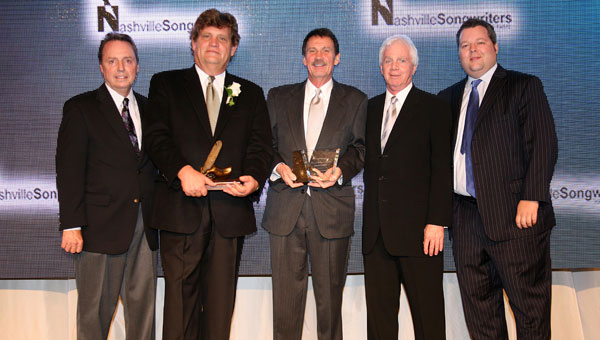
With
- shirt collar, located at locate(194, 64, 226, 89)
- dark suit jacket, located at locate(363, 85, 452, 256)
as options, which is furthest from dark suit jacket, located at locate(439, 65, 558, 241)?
shirt collar, located at locate(194, 64, 226, 89)

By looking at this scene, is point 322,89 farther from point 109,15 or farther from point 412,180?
point 109,15

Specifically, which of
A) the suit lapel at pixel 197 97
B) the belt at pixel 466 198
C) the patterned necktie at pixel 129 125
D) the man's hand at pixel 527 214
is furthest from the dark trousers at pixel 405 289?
the patterned necktie at pixel 129 125

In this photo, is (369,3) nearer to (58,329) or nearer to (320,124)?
(320,124)

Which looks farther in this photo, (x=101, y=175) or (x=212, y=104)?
(x=101, y=175)

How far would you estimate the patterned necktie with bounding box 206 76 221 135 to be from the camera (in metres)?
2.62

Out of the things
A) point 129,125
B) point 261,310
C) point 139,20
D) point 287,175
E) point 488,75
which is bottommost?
point 261,310

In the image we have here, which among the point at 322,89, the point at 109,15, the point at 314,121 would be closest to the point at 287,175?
the point at 314,121

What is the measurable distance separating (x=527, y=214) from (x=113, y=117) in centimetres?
250

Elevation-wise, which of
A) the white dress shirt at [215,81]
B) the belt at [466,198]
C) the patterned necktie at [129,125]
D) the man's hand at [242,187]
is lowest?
the belt at [466,198]

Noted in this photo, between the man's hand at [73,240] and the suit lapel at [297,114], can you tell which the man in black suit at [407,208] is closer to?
the suit lapel at [297,114]

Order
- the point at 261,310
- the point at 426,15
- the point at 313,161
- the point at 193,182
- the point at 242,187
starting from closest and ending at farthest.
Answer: the point at 193,182 < the point at 242,187 < the point at 313,161 < the point at 426,15 < the point at 261,310

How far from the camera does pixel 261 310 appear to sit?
384 cm

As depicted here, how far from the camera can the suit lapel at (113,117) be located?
9.24 feet

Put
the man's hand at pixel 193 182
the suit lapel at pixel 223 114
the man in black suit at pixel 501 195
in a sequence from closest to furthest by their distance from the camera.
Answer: the man's hand at pixel 193 182 < the suit lapel at pixel 223 114 < the man in black suit at pixel 501 195
